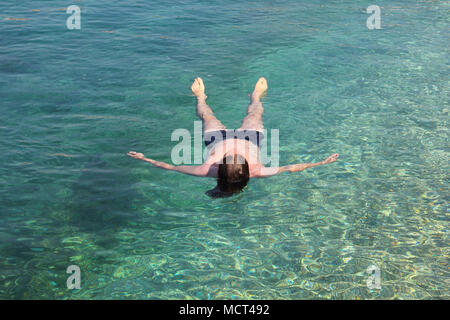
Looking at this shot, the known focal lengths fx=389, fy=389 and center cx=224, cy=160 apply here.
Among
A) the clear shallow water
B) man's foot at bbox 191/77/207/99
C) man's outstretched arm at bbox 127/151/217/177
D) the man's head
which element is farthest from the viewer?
man's foot at bbox 191/77/207/99

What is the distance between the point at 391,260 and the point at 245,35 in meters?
8.10

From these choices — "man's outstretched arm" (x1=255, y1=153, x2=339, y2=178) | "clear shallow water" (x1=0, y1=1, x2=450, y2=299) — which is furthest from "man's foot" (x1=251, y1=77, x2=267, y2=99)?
"man's outstretched arm" (x1=255, y1=153, x2=339, y2=178)

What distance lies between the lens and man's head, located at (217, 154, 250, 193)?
4574 mm

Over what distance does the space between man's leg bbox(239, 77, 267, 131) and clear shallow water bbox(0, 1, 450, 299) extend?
0.75 ft

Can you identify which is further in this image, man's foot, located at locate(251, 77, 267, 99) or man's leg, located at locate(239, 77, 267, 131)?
man's foot, located at locate(251, 77, 267, 99)

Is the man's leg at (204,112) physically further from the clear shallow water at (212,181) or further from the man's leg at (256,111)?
the man's leg at (256,111)

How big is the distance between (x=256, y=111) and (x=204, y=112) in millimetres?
907

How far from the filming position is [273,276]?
4.04m

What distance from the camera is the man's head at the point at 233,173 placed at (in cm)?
457

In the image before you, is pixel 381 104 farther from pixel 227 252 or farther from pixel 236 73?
pixel 227 252

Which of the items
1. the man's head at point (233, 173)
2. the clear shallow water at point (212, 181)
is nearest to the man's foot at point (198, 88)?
the clear shallow water at point (212, 181)

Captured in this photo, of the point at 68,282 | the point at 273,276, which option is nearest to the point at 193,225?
the point at 273,276

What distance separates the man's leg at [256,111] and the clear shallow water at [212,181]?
9.0 inches

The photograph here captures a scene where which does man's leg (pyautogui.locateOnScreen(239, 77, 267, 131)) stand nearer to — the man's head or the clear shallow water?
the clear shallow water
